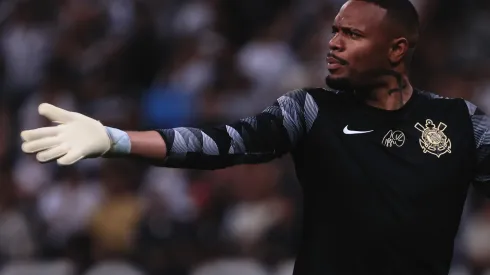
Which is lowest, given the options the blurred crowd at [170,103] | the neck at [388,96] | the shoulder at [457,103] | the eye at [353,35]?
the blurred crowd at [170,103]

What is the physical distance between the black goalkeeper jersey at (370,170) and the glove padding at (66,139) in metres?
0.39

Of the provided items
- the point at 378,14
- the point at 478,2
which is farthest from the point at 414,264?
the point at 478,2

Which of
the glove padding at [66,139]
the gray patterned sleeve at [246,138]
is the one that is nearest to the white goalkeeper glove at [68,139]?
the glove padding at [66,139]

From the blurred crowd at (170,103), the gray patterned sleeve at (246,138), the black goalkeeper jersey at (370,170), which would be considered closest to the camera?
the gray patterned sleeve at (246,138)

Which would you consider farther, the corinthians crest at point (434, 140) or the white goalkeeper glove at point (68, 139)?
the corinthians crest at point (434, 140)

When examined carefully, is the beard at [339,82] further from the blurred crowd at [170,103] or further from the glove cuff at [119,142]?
the blurred crowd at [170,103]

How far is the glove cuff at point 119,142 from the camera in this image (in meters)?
2.77

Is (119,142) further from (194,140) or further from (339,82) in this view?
(339,82)

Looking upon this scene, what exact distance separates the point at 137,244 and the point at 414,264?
3.17 m

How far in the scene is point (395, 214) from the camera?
10.2 ft

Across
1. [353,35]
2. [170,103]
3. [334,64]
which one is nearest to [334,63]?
[334,64]

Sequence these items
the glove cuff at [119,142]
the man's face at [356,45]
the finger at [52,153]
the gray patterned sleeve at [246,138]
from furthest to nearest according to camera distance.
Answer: the man's face at [356,45] → the gray patterned sleeve at [246,138] → the glove cuff at [119,142] → the finger at [52,153]

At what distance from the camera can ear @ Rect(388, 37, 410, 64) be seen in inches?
129

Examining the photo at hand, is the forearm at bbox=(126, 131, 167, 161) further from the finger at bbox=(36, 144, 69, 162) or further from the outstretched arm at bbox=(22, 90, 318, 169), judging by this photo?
the finger at bbox=(36, 144, 69, 162)
